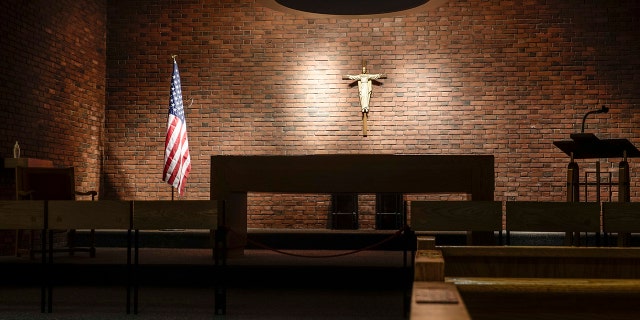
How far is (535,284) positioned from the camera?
214 cm

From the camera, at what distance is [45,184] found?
277 inches

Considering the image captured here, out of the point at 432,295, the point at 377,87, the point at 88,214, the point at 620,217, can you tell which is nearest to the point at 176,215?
the point at 88,214

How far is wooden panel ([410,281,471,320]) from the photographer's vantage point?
122cm

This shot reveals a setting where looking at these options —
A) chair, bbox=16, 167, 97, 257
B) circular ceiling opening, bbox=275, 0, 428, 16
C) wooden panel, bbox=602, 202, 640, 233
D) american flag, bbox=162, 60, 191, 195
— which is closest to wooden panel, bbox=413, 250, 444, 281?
wooden panel, bbox=602, 202, 640, 233

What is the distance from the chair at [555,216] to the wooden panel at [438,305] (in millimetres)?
2747

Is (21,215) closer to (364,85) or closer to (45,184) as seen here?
(45,184)

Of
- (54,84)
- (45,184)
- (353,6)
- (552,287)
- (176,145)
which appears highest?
(353,6)

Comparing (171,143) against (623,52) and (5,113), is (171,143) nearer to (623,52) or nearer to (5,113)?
(5,113)

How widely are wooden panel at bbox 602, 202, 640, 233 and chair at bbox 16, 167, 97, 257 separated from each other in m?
4.60

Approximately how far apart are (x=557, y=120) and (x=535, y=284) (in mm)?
7461

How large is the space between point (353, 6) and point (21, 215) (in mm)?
4286

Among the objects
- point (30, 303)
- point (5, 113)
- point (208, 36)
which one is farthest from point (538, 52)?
point (30, 303)

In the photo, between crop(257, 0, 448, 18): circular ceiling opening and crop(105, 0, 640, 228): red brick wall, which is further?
crop(105, 0, 640, 228): red brick wall

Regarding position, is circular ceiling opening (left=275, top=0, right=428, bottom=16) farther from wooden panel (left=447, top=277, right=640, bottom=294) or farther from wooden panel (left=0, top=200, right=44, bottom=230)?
wooden panel (left=447, top=277, right=640, bottom=294)
